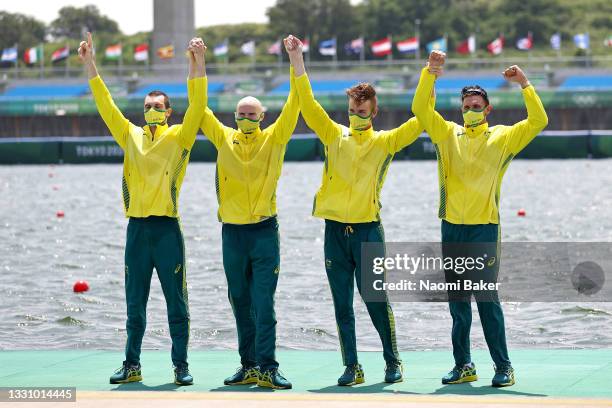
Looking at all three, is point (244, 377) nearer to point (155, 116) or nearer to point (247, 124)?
point (247, 124)

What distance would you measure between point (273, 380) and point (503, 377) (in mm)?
1496

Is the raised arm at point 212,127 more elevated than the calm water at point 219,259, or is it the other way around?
the raised arm at point 212,127

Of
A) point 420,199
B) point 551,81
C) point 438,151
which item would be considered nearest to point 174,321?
point 438,151

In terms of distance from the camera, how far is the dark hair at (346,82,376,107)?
8.98 m

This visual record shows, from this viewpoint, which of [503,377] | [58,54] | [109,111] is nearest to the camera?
[503,377]

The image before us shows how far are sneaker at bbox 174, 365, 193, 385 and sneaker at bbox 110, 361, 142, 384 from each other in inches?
11.3

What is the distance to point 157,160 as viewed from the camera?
8.98 meters

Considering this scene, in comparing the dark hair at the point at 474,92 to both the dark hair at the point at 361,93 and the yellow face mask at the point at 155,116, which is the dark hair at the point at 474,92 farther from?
the yellow face mask at the point at 155,116

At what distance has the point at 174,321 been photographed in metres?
9.02

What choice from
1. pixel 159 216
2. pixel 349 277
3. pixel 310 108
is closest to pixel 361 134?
pixel 310 108

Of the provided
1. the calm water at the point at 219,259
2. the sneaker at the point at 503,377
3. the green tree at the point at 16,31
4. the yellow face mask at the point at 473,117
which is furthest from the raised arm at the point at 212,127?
the green tree at the point at 16,31

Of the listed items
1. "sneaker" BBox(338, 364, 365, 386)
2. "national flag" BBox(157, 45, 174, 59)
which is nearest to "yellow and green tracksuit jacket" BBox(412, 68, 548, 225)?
"sneaker" BBox(338, 364, 365, 386)

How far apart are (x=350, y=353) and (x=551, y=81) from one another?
67.4 metres

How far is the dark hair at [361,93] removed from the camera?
8977 mm
